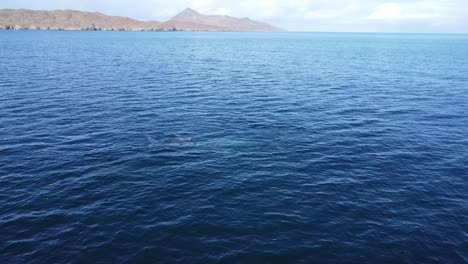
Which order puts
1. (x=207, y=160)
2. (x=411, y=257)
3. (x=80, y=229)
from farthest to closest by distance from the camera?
(x=207, y=160)
(x=80, y=229)
(x=411, y=257)

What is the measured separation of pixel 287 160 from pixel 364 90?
46755mm

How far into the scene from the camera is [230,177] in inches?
1374

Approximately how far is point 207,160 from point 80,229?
16416mm

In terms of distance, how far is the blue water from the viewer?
24547mm

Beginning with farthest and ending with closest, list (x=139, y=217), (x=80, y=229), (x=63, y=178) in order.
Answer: (x=63, y=178) < (x=139, y=217) < (x=80, y=229)

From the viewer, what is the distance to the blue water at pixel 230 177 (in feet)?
80.5

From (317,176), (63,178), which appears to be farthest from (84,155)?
(317,176)

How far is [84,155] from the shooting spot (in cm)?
3922

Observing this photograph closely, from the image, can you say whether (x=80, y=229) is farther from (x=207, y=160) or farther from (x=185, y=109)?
(x=185, y=109)

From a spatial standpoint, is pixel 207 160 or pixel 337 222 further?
pixel 207 160

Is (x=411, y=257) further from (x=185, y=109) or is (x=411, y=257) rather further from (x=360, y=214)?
(x=185, y=109)

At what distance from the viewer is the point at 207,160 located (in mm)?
38844

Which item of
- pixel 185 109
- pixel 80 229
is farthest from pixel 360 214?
pixel 185 109

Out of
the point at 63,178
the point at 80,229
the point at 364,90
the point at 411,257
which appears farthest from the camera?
the point at 364,90
